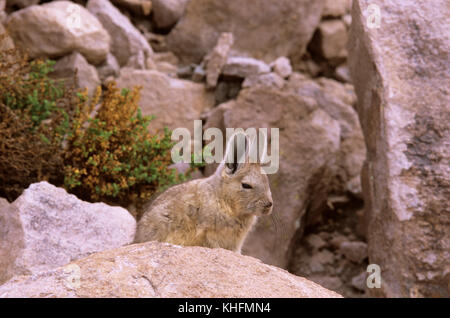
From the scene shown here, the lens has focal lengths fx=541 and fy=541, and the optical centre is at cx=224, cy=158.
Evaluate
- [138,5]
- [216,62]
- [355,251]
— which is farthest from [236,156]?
[138,5]

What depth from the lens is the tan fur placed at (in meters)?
4.50

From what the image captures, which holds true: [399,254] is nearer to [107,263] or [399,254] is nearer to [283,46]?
[107,263]

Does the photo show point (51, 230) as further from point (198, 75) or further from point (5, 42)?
point (198, 75)

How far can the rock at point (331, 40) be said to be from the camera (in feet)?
36.2

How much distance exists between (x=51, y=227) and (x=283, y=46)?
683 centimetres

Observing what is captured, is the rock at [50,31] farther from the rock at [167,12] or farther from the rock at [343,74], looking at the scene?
the rock at [343,74]

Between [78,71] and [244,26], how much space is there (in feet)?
11.7

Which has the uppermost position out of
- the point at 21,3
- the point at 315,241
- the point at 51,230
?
the point at 21,3

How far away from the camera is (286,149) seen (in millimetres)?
8062

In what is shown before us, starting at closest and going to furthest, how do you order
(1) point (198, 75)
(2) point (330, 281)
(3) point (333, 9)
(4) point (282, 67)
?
(2) point (330, 281) → (1) point (198, 75) → (4) point (282, 67) → (3) point (333, 9)

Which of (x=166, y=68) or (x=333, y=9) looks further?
(x=333, y=9)

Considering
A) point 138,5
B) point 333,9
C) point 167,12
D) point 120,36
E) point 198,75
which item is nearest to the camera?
point 120,36
